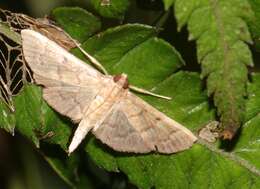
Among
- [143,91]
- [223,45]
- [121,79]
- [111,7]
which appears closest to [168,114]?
[143,91]

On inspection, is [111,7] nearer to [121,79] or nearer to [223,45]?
[121,79]

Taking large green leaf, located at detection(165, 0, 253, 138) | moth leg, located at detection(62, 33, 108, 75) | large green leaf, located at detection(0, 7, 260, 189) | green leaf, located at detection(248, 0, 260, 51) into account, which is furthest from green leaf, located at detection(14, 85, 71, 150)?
green leaf, located at detection(248, 0, 260, 51)

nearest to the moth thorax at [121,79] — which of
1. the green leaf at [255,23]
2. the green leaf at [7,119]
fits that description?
the green leaf at [7,119]

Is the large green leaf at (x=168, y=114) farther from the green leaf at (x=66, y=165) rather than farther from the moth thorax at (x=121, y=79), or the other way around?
the green leaf at (x=66, y=165)

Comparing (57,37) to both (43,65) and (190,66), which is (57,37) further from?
(190,66)

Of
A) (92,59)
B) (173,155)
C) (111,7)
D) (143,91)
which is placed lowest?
(173,155)
